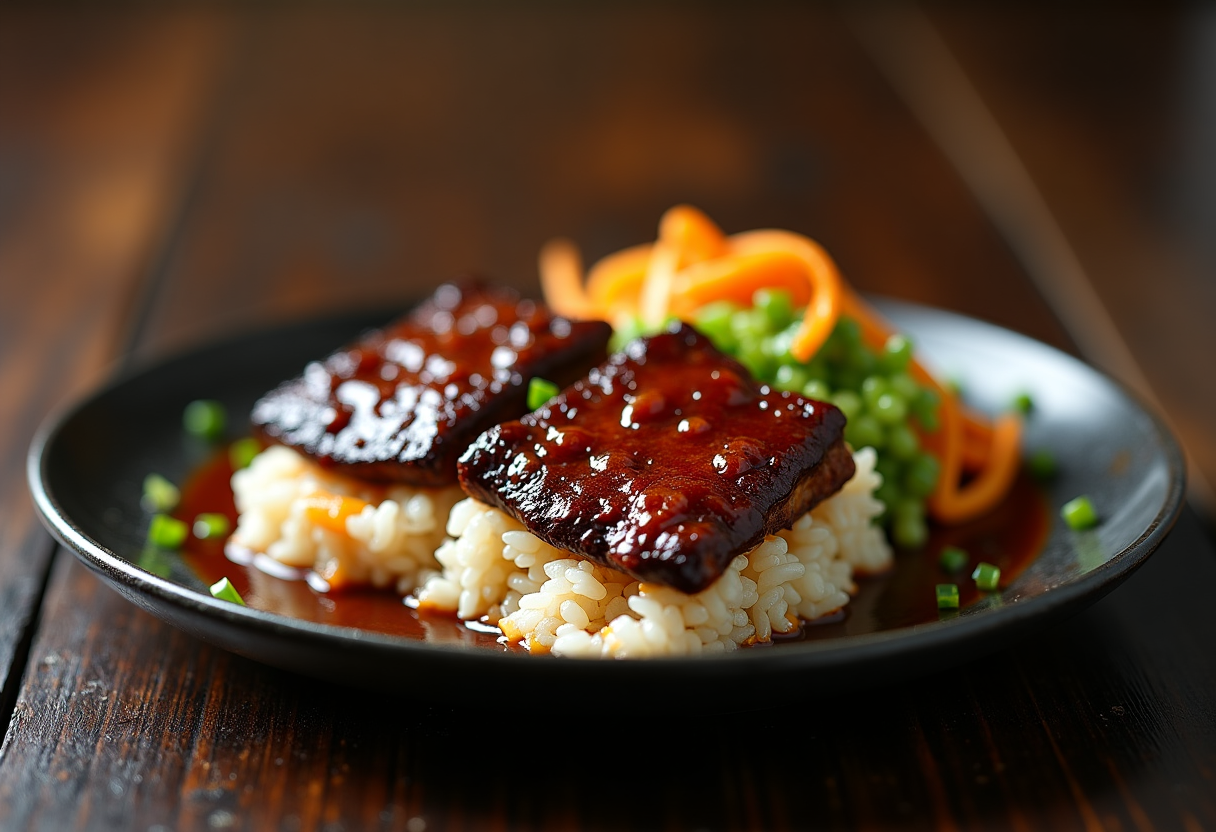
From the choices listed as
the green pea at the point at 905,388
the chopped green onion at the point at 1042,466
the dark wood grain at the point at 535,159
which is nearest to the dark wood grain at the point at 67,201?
the dark wood grain at the point at 535,159

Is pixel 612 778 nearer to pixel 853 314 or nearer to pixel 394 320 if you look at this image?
pixel 853 314


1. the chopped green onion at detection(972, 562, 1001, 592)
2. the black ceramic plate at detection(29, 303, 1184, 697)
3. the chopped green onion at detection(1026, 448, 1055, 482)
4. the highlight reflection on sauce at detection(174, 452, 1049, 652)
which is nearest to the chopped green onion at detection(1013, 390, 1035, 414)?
the black ceramic plate at detection(29, 303, 1184, 697)

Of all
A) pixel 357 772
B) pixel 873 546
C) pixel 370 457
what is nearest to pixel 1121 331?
pixel 873 546

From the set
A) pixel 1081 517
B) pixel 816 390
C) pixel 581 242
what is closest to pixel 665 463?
pixel 816 390

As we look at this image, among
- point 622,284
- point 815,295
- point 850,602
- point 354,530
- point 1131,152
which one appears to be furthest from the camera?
point 1131,152

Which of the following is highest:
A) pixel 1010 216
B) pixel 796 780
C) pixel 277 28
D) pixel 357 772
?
pixel 796 780

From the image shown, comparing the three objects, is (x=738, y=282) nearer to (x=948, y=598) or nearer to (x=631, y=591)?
(x=948, y=598)
